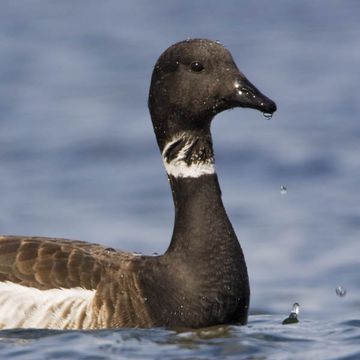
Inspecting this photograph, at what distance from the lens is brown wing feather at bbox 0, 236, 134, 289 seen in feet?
39.5

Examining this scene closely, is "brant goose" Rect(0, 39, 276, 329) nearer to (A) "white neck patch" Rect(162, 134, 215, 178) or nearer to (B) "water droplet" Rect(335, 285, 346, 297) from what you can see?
(A) "white neck patch" Rect(162, 134, 215, 178)

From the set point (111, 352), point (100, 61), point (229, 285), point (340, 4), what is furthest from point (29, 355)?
point (340, 4)

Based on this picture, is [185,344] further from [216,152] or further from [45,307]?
[216,152]

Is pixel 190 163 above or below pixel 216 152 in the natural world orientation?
below

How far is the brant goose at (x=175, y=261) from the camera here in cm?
1195

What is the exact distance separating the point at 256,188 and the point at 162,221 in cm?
151

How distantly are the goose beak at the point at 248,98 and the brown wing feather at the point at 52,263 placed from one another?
1623 millimetres

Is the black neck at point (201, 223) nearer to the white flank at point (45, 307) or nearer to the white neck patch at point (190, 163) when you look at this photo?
the white neck patch at point (190, 163)

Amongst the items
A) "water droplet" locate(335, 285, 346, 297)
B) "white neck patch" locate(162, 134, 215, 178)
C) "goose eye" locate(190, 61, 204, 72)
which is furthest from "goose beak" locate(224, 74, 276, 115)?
"water droplet" locate(335, 285, 346, 297)

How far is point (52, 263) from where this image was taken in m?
12.1

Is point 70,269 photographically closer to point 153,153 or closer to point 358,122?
point 153,153

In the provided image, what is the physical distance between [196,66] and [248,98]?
53 centimetres

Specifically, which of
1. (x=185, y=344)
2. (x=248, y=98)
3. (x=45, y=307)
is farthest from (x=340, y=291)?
(x=45, y=307)

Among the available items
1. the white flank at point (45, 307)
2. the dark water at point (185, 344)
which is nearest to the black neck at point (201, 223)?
the dark water at point (185, 344)
